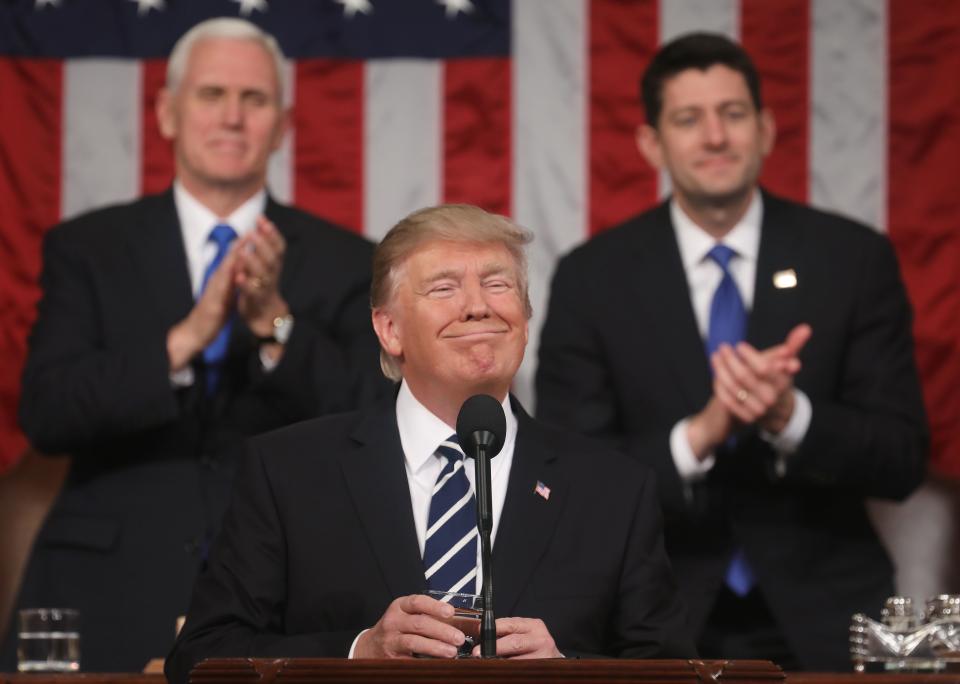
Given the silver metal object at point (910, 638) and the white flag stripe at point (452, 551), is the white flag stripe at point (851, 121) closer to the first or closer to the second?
the silver metal object at point (910, 638)

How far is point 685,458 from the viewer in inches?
156

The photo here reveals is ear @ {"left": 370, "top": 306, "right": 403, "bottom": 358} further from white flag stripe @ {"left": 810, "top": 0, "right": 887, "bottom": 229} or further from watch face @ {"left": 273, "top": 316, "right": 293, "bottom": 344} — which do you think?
white flag stripe @ {"left": 810, "top": 0, "right": 887, "bottom": 229}

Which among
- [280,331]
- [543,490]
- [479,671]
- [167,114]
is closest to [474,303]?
[543,490]

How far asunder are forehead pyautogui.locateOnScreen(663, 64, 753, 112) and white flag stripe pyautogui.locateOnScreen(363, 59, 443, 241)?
0.94 metres

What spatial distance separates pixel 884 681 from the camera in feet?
9.61

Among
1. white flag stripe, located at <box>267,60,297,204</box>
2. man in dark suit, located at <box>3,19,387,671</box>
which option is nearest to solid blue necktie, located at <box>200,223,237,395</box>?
man in dark suit, located at <box>3,19,387,671</box>

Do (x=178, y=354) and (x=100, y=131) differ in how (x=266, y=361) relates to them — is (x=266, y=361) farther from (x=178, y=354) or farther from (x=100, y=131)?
(x=100, y=131)

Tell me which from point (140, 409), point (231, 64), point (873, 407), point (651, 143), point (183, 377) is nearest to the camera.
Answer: point (140, 409)

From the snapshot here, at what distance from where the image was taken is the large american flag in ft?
16.6

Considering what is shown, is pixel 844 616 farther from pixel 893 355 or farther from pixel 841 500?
pixel 893 355

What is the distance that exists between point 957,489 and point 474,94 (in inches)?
71.8

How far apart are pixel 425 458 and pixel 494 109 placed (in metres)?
2.37

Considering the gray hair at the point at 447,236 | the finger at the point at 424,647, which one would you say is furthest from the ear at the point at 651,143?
the finger at the point at 424,647

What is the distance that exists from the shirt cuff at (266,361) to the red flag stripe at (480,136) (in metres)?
1.30
